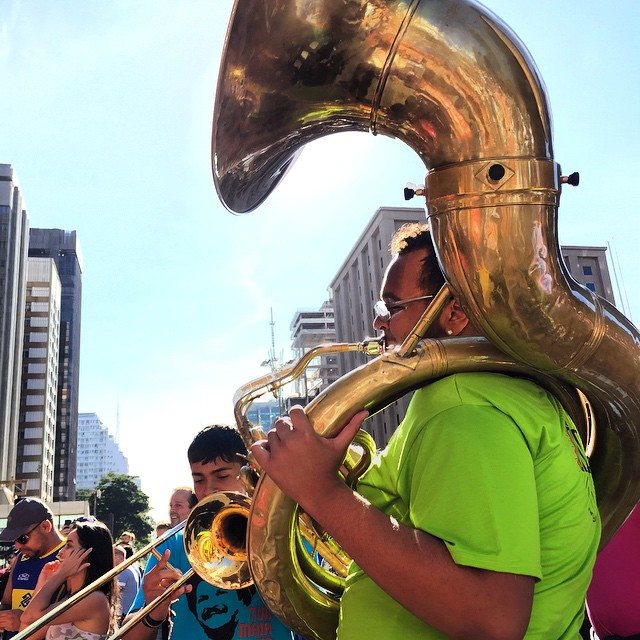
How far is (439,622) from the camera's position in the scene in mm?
1060

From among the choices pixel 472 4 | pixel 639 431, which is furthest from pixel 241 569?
pixel 472 4

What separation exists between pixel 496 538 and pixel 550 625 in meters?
0.35

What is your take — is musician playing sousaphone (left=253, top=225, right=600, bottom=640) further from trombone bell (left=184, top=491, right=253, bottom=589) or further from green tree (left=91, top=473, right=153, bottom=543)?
green tree (left=91, top=473, right=153, bottom=543)

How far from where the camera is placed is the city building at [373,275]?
38.3m

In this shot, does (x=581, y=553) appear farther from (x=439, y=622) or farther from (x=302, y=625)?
(x=302, y=625)

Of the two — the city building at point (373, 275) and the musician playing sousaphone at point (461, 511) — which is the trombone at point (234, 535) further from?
the city building at point (373, 275)

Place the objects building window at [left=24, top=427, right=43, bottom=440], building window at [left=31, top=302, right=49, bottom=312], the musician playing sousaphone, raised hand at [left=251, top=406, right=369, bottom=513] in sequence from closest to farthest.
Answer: the musician playing sousaphone < raised hand at [left=251, top=406, right=369, bottom=513] < building window at [left=24, top=427, right=43, bottom=440] < building window at [left=31, top=302, right=49, bottom=312]

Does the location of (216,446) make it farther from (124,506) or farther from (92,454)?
(92,454)

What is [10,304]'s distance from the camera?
49.4m

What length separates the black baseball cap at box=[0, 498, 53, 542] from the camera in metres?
4.79

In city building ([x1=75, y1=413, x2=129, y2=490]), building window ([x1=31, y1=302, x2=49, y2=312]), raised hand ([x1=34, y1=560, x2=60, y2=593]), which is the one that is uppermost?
raised hand ([x1=34, y1=560, x2=60, y2=593])

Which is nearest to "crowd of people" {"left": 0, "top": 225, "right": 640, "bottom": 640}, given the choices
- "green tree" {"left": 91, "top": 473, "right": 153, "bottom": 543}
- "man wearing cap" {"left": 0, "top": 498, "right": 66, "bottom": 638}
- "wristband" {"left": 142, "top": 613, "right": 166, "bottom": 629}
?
"wristband" {"left": 142, "top": 613, "right": 166, "bottom": 629}

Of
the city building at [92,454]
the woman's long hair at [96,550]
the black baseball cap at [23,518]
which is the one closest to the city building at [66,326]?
the black baseball cap at [23,518]

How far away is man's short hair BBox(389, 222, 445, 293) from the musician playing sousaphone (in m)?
0.33
